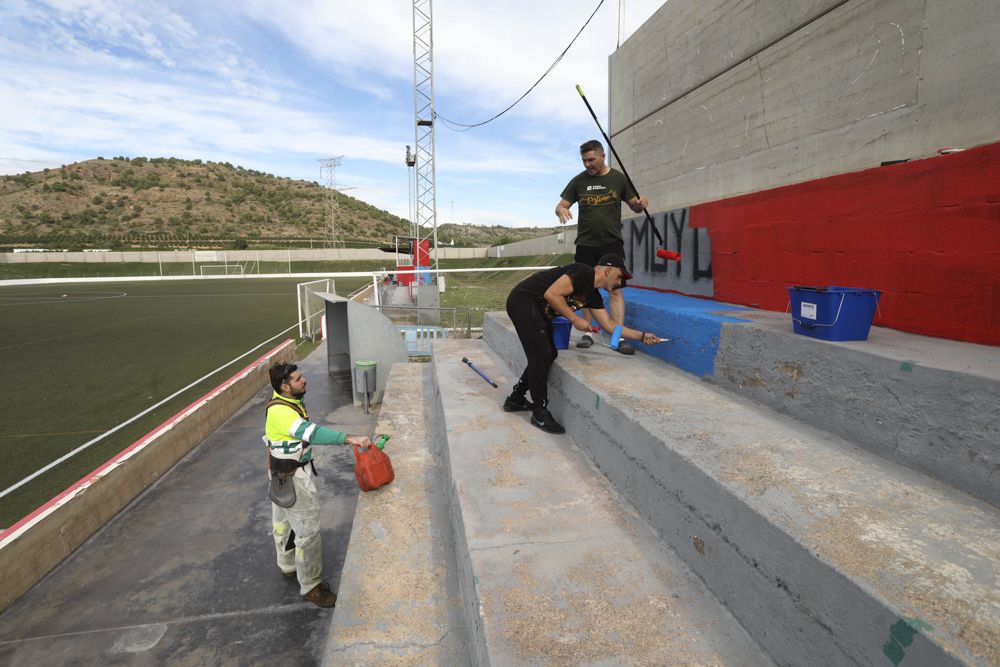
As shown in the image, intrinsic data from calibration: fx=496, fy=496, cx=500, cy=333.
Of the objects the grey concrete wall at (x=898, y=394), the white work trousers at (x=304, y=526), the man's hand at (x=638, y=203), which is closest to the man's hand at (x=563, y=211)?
the man's hand at (x=638, y=203)

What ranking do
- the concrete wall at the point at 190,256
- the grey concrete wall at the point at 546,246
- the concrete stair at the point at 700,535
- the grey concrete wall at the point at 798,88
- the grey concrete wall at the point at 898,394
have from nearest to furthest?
1. the concrete stair at the point at 700,535
2. the grey concrete wall at the point at 898,394
3. the grey concrete wall at the point at 798,88
4. the grey concrete wall at the point at 546,246
5. the concrete wall at the point at 190,256

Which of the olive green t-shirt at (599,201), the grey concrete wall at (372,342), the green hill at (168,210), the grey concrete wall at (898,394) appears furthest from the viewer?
the green hill at (168,210)

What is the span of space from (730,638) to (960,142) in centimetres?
349

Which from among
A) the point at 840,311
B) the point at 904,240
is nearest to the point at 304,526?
the point at 840,311

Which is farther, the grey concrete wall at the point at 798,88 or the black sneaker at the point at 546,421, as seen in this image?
the black sneaker at the point at 546,421

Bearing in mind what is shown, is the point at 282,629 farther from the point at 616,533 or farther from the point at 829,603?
the point at 829,603

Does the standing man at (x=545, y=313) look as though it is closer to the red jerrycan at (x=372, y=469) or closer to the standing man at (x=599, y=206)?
the standing man at (x=599, y=206)

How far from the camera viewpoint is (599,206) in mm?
5352

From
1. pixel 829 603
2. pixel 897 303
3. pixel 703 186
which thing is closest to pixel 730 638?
A: pixel 829 603

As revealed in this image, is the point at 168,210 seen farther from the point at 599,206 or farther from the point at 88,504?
the point at 599,206

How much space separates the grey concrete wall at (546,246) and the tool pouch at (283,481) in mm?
28892

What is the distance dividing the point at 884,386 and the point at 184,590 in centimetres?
528

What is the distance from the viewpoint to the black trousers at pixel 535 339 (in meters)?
4.34

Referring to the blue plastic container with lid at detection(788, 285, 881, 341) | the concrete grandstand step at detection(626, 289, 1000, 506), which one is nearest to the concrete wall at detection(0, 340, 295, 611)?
the concrete grandstand step at detection(626, 289, 1000, 506)
